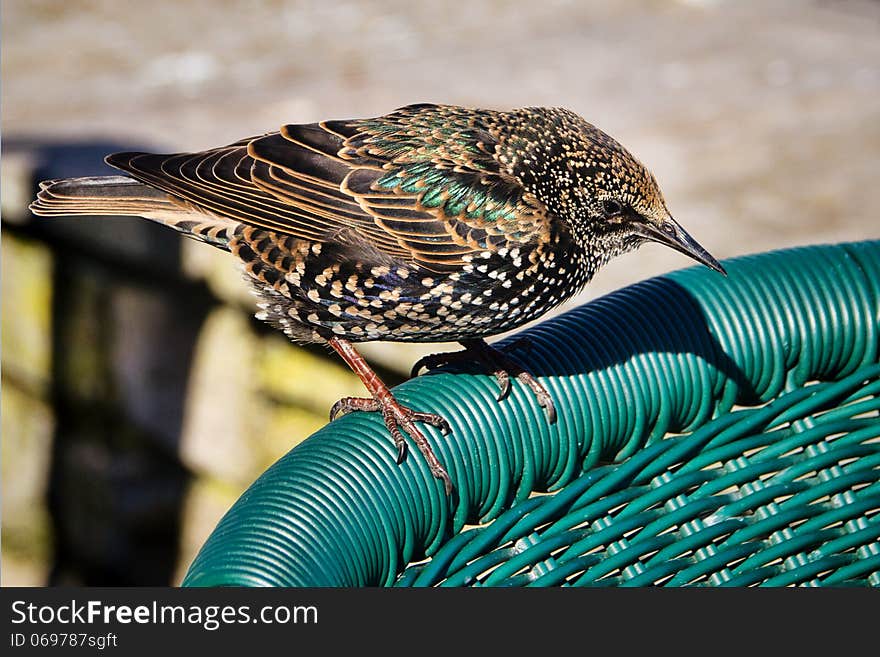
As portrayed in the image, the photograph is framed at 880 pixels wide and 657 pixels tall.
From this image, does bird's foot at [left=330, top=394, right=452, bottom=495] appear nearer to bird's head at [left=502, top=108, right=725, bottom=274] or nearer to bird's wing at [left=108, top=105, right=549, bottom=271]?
bird's wing at [left=108, top=105, right=549, bottom=271]

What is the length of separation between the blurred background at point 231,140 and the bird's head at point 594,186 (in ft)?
4.92

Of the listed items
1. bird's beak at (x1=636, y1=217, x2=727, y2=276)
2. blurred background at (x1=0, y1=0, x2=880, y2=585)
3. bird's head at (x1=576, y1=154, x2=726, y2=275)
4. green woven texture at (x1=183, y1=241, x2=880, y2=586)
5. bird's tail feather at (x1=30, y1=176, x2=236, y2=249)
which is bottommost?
green woven texture at (x1=183, y1=241, x2=880, y2=586)

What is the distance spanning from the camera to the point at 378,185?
2.66m

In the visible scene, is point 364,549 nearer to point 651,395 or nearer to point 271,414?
point 651,395

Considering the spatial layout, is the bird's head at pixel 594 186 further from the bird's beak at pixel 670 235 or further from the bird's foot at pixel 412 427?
the bird's foot at pixel 412 427

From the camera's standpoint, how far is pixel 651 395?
2.29 m

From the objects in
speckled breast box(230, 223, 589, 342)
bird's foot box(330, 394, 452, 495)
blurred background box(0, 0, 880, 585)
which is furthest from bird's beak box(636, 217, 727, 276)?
blurred background box(0, 0, 880, 585)

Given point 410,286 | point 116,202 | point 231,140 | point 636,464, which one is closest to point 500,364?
point 410,286

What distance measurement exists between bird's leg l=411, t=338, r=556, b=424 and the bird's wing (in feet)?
0.71

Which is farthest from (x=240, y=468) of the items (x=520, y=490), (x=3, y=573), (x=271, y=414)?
(x=520, y=490)

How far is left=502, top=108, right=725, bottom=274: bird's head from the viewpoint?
262cm

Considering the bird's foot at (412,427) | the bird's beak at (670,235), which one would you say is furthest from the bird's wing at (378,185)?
the bird's foot at (412,427)

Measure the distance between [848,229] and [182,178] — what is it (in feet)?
10.4

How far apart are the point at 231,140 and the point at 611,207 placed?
11.8ft
